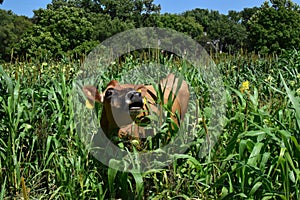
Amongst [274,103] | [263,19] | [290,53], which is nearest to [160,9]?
[263,19]

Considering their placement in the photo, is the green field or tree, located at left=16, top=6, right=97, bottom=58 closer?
the green field

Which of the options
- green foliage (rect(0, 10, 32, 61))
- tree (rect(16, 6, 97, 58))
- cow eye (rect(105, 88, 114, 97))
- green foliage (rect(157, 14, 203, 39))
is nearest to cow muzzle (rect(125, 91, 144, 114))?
cow eye (rect(105, 88, 114, 97))

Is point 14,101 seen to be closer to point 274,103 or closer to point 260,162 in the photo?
point 260,162

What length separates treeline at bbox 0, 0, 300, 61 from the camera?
36188mm

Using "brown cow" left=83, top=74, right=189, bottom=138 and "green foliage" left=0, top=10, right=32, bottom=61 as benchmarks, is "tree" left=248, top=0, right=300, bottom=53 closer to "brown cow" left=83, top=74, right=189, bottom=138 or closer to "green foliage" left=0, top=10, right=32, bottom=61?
"green foliage" left=0, top=10, right=32, bottom=61

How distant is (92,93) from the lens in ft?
10.8

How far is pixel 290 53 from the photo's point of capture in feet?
22.5

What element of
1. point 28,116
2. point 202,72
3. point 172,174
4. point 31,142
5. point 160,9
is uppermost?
point 160,9

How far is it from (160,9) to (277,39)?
20.0m

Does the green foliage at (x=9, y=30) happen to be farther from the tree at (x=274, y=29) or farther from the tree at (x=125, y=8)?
the tree at (x=274, y=29)

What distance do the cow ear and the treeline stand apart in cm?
2200

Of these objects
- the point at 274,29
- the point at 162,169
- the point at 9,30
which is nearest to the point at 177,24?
the point at 274,29

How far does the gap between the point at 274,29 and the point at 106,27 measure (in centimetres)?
1832

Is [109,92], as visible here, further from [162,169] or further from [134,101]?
[162,169]
